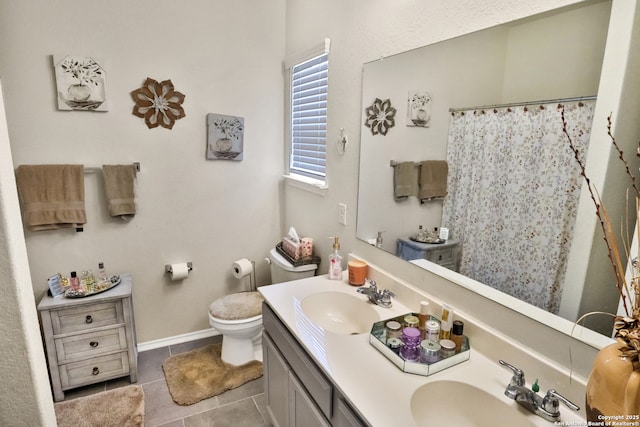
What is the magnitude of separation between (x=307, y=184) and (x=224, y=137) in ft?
2.42

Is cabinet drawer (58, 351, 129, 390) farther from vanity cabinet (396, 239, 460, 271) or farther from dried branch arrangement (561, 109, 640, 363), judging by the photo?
dried branch arrangement (561, 109, 640, 363)

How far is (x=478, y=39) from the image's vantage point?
4.03 ft

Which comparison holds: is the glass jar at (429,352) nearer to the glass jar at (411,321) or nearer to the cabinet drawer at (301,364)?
the glass jar at (411,321)

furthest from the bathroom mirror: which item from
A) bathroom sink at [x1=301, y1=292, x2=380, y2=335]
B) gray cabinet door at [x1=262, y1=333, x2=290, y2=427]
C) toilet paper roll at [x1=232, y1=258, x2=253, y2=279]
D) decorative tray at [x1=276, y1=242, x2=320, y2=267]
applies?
toilet paper roll at [x1=232, y1=258, x2=253, y2=279]

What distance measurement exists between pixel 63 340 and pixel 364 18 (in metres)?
2.53

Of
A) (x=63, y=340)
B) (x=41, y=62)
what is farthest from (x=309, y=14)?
(x=63, y=340)

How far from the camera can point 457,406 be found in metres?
1.09

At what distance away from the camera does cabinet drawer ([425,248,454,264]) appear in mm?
1405

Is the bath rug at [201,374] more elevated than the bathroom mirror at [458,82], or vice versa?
the bathroom mirror at [458,82]

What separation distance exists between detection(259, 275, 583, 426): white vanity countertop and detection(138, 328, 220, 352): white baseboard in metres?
1.63

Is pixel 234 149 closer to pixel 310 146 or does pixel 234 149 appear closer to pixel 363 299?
pixel 310 146

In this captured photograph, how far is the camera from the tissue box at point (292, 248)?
2355 millimetres

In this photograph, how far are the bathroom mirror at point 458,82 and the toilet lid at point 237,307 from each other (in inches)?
38.0

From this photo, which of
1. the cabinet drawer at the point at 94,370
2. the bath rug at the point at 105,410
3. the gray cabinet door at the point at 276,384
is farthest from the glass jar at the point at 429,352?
the cabinet drawer at the point at 94,370
